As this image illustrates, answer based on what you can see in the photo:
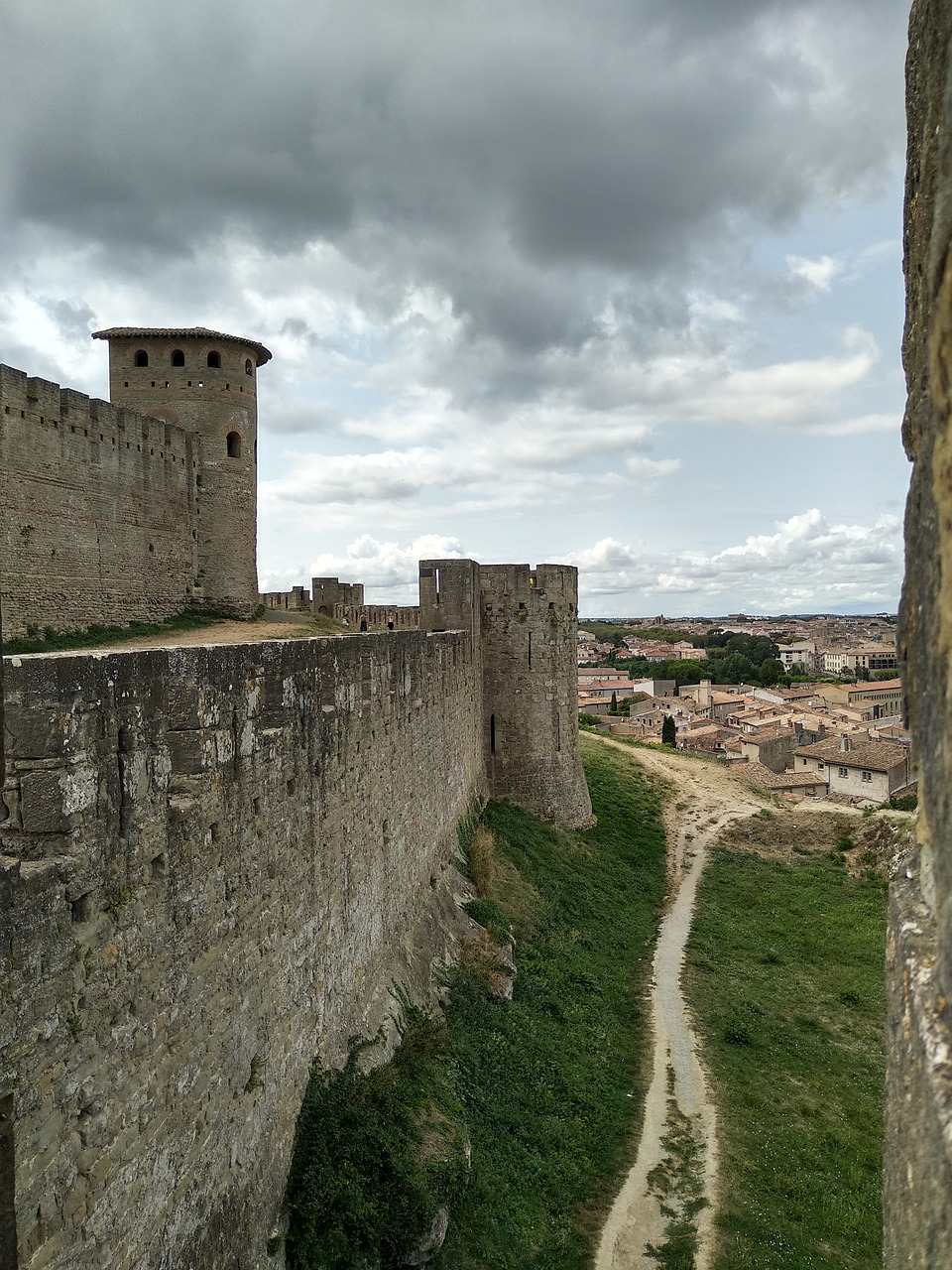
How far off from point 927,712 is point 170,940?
519 centimetres

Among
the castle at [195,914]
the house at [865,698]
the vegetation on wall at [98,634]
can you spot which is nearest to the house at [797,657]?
the house at [865,698]

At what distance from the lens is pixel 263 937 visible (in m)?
7.23

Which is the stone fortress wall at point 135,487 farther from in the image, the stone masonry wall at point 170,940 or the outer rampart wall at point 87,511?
the stone masonry wall at point 170,940

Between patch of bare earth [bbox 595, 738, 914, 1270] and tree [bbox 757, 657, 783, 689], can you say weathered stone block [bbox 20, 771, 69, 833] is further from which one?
tree [bbox 757, 657, 783, 689]

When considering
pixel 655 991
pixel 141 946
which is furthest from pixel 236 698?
pixel 655 991

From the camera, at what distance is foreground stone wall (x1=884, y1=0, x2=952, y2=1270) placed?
5.24 feet

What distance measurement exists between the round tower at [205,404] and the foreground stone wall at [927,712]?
29.5m

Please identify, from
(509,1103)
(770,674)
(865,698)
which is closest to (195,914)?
(509,1103)

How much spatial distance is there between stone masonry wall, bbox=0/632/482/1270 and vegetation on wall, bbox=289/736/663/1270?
65 cm

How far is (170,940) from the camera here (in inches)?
221

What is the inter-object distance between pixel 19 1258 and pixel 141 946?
5.25 ft

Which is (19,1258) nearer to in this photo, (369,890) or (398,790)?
(369,890)

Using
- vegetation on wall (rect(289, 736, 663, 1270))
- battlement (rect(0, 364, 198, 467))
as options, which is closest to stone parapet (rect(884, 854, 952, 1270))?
vegetation on wall (rect(289, 736, 663, 1270))

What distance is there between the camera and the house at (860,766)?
47.2 m
